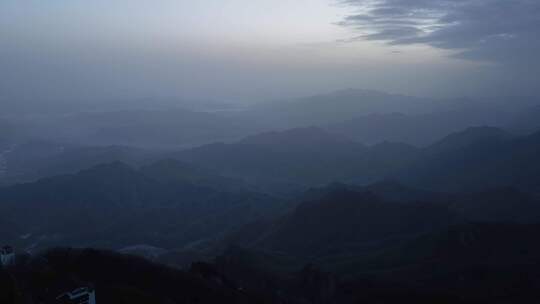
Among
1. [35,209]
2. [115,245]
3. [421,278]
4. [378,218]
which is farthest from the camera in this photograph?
[35,209]

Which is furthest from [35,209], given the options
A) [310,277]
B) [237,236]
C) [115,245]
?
[310,277]

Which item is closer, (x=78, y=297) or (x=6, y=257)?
(x=78, y=297)

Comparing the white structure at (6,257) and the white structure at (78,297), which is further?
the white structure at (6,257)

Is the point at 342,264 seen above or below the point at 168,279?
below

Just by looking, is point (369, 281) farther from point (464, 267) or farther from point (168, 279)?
point (168, 279)

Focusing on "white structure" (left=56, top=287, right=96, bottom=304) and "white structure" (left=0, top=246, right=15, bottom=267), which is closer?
"white structure" (left=56, top=287, right=96, bottom=304)

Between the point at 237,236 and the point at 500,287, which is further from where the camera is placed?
the point at 237,236

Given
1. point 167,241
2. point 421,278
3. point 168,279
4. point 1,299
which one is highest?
point 1,299

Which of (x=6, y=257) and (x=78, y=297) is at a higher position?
(x=78, y=297)
